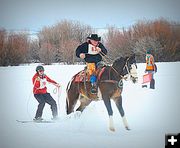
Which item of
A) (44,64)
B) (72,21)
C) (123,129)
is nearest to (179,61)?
(123,129)

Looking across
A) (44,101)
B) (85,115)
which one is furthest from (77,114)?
(44,101)

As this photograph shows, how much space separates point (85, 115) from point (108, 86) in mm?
381

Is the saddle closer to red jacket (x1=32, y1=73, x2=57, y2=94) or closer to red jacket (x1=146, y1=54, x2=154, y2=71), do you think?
red jacket (x1=32, y1=73, x2=57, y2=94)

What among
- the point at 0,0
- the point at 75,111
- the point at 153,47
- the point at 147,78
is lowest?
the point at 75,111

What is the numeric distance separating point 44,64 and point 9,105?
0.56 metres

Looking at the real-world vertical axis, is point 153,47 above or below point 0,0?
below

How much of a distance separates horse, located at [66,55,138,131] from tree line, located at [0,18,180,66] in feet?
0.34

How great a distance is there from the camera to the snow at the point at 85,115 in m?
3.43

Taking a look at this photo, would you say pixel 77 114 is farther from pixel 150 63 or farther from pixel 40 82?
pixel 150 63

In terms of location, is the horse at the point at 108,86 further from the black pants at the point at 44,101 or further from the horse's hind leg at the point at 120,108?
the black pants at the point at 44,101

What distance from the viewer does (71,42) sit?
3.43 metres

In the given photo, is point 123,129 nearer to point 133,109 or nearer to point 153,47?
point 133,109

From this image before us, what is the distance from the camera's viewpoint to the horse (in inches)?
135

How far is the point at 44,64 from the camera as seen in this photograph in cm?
343
